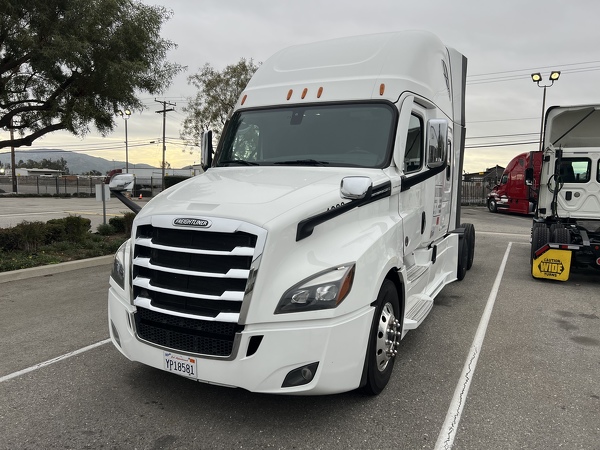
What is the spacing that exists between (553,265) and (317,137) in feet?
19.5

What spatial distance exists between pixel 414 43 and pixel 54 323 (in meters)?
5.35

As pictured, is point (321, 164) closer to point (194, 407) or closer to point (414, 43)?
point (414, 43)

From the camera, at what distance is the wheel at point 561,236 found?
8.08 metres

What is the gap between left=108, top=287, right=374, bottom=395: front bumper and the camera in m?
2.91

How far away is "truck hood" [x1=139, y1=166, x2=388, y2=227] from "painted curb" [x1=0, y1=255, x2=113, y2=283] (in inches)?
218

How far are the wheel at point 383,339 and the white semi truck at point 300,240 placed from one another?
0.06 ft

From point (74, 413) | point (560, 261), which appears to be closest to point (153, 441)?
point (74, 413)

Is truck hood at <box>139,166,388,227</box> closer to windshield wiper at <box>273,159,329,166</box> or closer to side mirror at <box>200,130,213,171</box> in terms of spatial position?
windshield wiper at <box>273,159,329,166</box>

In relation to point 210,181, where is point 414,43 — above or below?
above

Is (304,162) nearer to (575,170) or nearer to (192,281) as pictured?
(192,281)

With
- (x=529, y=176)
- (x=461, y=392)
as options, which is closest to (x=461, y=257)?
(x=529, y=176)

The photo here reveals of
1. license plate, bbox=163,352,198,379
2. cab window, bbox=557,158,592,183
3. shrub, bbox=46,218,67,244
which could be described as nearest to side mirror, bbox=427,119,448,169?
license plate, bbox=163,352,198,379

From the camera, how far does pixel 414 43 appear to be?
16.0 feet

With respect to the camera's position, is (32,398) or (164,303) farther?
(32,398)
